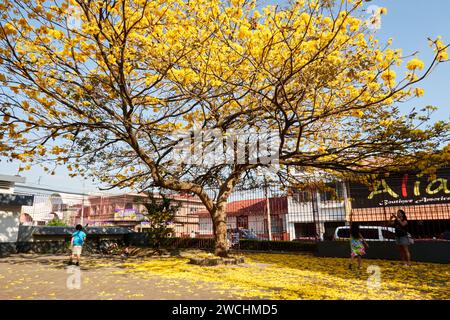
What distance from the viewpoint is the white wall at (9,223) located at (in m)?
14.2

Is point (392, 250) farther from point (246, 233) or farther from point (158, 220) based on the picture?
point (158, 220)

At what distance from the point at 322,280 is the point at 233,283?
230 centimetres

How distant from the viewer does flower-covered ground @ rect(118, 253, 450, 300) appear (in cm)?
606

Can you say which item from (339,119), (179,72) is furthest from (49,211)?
(339,119)

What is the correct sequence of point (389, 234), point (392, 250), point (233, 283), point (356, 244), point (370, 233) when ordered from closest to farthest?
1. point (233, 283)
2. point (356, 244)
3. point (392, 250)
4. point (389, 234)
5. point (370, 233)

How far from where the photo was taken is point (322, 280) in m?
7.54

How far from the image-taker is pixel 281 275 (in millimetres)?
8352

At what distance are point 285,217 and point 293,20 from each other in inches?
719

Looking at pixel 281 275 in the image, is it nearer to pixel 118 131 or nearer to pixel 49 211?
pixel 118 131

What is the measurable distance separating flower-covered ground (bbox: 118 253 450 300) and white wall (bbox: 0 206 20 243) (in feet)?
28.6

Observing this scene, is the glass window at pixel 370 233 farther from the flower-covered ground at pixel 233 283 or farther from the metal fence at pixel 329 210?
the flower-covered ground at pixel 233 283

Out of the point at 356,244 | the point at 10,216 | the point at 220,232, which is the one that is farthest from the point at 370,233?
the point at 10,216

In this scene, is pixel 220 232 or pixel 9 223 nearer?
pixel 220 232
